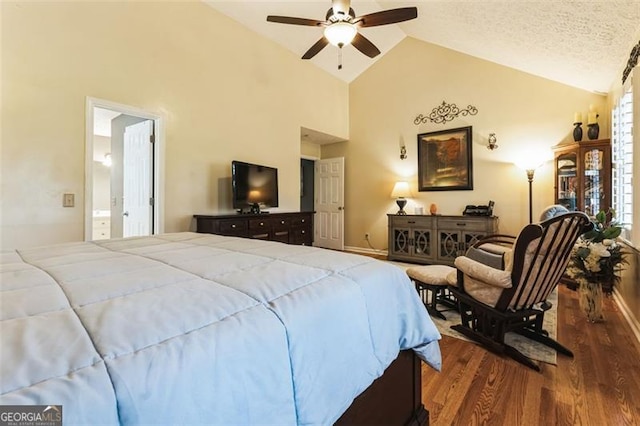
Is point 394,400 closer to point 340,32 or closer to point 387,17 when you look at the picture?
point 340,32

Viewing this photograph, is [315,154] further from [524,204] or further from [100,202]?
[100,202]

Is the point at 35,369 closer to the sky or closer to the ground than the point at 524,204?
closer to the ground

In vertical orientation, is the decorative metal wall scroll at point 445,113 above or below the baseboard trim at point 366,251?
above

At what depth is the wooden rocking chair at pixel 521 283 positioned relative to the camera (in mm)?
1840

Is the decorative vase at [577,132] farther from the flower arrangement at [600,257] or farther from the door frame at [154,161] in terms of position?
the door frame at [154,161]

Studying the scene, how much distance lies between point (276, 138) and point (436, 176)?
2.81 metres

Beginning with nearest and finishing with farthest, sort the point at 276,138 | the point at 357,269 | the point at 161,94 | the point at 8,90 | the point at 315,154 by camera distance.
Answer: the point at 357,269, the point at 8,90, the point at 161,94, the point at 276,138, the point at 315,154

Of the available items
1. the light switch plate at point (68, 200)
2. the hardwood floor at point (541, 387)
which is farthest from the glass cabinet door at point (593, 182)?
the light switch plate at point (68, 200)

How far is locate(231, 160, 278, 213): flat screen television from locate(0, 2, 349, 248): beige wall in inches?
11.5

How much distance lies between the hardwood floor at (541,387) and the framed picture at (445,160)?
3085mm

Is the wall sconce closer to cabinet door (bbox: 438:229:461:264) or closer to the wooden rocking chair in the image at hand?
cabinet door (bbox: 438:229:461:264)

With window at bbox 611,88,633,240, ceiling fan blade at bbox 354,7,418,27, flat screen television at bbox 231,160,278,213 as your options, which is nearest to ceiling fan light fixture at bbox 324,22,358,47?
ceiling fan blade at bbox 354,7,418,27

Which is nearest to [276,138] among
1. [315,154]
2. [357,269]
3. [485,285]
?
[315,154]

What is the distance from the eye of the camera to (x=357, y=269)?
1.14 m
